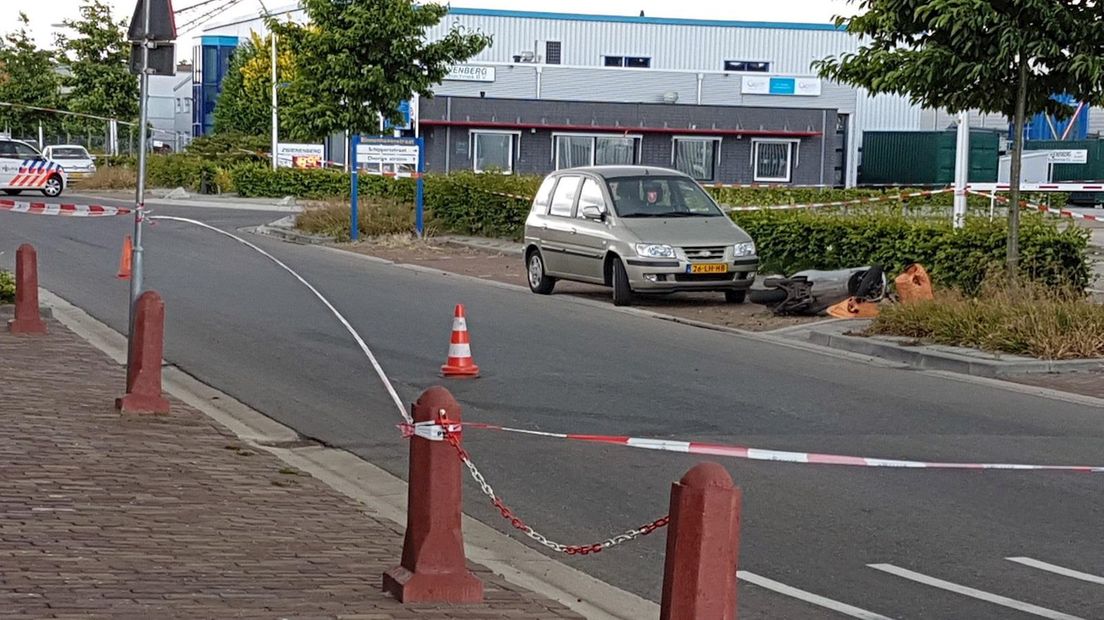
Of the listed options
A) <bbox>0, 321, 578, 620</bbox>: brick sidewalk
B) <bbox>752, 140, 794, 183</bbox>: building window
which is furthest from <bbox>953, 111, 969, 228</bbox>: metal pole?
<bbox>752, 140, 794, 183</bbox>: building window

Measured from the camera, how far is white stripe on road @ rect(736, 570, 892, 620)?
20.6ft

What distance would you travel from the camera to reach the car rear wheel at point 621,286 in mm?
18547

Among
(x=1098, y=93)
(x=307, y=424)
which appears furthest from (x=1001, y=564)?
(x=1098, y=93)

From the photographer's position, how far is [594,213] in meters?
19.1

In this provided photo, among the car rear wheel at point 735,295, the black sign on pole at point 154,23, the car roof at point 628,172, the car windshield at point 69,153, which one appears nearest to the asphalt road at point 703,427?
the car rear wheel at point 735,295

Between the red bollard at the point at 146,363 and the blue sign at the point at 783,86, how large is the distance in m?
50.9

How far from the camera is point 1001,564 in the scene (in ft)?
23.2

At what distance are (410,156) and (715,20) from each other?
3930 cm

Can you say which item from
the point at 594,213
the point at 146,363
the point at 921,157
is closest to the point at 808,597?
Result: the point at 146,363

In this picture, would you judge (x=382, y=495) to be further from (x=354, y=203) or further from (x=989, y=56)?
(x=354, y=203)

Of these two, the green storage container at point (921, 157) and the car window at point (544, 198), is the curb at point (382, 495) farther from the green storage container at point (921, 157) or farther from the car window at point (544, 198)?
the green storage container at point (921, 157)

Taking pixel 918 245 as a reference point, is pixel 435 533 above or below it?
below

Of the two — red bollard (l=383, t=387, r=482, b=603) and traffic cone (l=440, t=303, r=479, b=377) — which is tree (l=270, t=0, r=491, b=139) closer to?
traffic cone (l=440, t=303, r=479, b=377)

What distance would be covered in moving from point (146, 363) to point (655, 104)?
4444 centimetres
